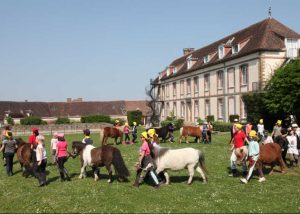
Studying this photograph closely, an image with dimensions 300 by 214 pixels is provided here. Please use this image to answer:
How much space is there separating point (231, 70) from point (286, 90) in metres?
12.0

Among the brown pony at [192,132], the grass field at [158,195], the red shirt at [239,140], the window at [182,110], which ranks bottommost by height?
the grass field at [158,195]

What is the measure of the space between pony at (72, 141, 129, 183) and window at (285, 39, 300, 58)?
28722mm

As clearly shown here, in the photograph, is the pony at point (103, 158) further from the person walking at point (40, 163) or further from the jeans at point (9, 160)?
the jeans at point (9, 160)

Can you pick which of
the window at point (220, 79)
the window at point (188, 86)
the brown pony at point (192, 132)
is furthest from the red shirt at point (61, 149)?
the window at point (188, 86)

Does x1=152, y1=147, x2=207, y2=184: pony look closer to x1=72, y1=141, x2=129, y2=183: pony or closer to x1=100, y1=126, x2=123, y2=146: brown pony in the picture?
x1=72, y1=141, x2=129, y2=183: pony

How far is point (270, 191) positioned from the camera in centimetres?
1046

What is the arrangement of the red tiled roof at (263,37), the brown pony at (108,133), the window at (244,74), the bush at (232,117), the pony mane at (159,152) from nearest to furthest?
the pony mane at (159,152)
the brown pony at (108,133)
the red tiled roof at (263,37)
the window at (244,74)
the bush at (232,117)

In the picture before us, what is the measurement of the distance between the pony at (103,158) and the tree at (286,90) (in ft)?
70.8

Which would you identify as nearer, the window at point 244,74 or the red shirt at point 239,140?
the red shirt at point 239,140

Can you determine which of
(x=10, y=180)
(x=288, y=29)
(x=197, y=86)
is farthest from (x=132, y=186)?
(x=197, y=86)

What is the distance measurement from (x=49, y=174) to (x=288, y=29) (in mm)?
33861

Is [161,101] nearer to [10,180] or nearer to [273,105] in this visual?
[273,105]

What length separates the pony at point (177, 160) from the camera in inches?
456

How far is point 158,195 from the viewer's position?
1016cm
